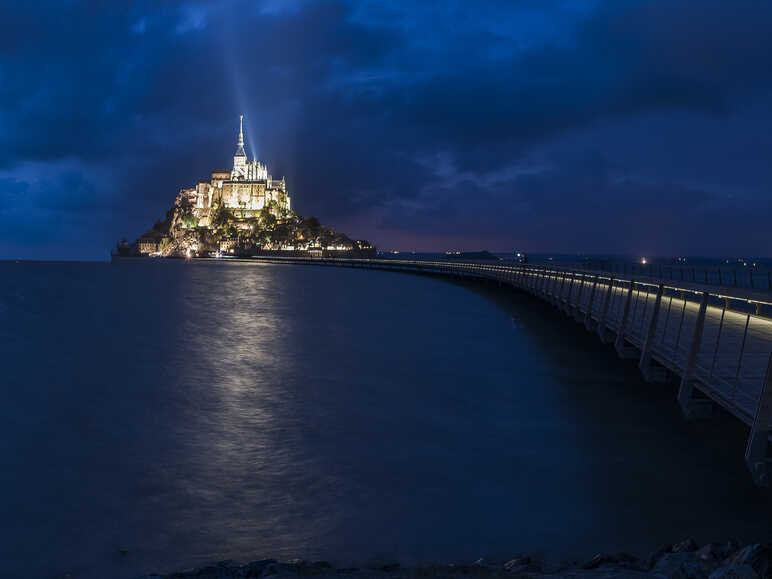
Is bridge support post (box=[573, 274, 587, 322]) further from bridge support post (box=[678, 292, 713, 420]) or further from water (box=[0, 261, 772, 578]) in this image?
bridge support post (box=[678, 292, 713, 420])

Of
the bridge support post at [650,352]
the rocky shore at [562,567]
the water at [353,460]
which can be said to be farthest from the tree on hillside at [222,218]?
the rocky shore at [562,567]

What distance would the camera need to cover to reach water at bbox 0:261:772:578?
788cm

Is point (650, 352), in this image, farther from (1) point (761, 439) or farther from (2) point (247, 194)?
(2) point (247, 194)

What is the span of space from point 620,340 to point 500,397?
4.02 m

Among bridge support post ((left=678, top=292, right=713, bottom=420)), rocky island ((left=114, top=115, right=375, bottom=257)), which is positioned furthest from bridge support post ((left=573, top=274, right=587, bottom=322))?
rocky island ((left=114, top=115, right=375, bottom=257))

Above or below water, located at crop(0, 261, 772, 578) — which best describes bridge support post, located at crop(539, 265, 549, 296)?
above

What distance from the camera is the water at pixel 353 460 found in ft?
25.9

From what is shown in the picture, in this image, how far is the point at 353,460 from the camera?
441 inches

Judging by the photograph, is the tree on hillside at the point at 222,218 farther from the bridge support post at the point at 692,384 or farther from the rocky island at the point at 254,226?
the bridge support post at the point at 692,384

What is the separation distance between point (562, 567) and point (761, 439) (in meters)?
2.88

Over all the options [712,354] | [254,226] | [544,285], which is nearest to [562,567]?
[712,354]

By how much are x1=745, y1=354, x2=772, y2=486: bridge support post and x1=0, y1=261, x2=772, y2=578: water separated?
3.71ft

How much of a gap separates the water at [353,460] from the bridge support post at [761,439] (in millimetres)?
1132

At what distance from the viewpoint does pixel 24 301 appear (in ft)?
179
